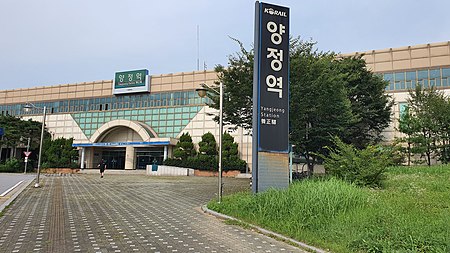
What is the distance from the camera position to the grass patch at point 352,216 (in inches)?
235

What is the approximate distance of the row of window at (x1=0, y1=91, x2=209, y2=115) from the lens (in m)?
44.4

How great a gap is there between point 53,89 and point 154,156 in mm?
20217

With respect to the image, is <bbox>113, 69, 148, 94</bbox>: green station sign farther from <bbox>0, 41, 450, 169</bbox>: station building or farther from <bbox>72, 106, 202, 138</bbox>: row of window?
<bbox>72, 106, 202, 138</bbox>: row of window

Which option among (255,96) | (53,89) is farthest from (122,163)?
(255,96)

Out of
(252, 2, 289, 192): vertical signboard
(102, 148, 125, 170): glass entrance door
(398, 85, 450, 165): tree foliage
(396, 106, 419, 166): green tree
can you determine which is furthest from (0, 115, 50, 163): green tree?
(398, 85, 450, 165): tree foliage

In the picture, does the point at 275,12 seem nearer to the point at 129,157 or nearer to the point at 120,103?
the point at 129,157

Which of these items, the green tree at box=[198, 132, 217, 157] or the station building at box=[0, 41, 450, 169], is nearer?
the green tree at box=[198, 132, 217, 157]

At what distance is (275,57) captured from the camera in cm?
1165

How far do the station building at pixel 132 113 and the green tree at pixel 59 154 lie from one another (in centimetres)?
119

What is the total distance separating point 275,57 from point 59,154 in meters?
43.3

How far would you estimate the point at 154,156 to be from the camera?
44.9m

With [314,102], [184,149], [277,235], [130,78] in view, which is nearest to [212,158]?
[184,149]

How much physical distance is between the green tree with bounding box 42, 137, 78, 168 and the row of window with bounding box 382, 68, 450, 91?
3892 centimetres

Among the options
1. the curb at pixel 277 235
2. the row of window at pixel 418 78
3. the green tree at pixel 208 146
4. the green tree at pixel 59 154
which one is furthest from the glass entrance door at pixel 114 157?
the curb at pixel 277 235
